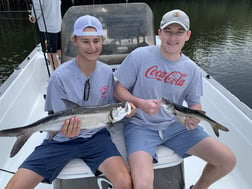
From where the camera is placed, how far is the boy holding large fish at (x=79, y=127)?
6.73 ft

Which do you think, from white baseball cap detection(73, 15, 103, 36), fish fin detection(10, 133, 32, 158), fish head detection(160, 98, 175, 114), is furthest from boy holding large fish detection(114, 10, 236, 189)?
fish fin detection(10, 133, 32, 158)

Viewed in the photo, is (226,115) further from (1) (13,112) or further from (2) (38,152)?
(1) (13,112)

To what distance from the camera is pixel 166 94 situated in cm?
251

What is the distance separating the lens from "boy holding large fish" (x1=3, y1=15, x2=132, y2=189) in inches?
80.7

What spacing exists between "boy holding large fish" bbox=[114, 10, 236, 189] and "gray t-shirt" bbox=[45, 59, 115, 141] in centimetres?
18

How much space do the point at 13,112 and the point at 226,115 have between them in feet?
9.71

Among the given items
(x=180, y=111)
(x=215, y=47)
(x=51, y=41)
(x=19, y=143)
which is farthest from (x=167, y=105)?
(x=215, y=47)

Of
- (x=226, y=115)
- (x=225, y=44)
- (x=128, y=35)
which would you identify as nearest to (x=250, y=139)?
(x=226, y=115)

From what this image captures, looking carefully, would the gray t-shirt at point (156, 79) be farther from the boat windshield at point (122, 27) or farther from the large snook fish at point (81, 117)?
the boat windshield at point (122, 27)

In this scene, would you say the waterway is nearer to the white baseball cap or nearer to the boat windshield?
the boat windshield

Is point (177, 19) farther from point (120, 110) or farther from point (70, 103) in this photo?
point (70, 103)

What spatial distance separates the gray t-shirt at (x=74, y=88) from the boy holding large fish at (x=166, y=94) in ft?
0.58

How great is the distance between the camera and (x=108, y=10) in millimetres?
3854

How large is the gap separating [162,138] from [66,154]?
91 centimetres
